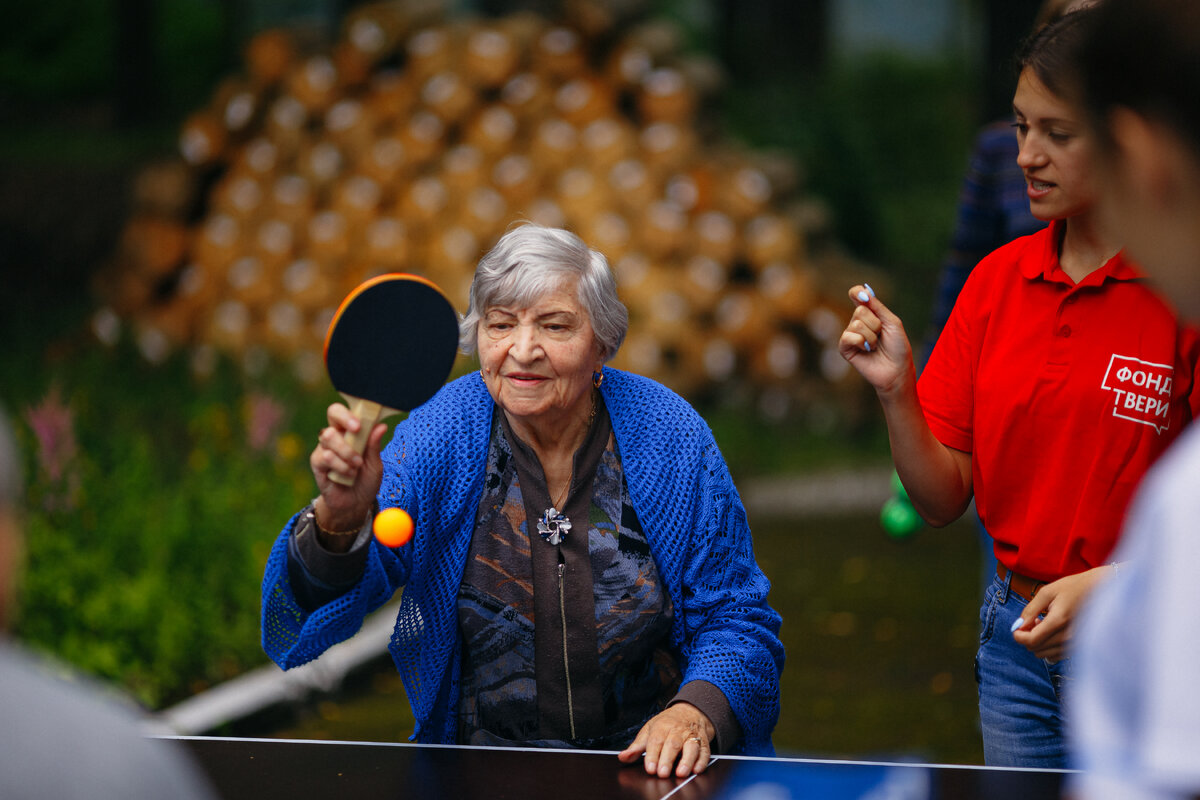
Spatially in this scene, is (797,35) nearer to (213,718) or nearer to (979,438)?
(213,718)

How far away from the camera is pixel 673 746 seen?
175 cm

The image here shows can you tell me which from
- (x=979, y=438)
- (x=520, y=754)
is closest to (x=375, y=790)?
(x=520, y=754)

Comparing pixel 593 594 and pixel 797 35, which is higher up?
pixel 797 35

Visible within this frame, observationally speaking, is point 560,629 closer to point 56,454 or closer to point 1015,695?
point 1015,695

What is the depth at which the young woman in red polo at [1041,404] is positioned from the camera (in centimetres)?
180

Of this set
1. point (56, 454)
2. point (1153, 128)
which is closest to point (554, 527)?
point (1153, 128)

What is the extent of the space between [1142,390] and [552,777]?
958mm

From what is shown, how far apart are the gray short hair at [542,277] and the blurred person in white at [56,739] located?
136 centimetres

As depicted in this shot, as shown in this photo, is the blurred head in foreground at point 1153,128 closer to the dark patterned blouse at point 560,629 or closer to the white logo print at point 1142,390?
the white logo print at point 1142,390

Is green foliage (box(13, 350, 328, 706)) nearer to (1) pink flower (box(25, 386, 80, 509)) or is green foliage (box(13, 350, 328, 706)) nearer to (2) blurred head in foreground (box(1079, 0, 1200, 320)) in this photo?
(1) pink flower (box(25, 386, 80, 509))

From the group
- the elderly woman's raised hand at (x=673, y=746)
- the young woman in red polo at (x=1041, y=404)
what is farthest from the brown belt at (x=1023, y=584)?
the elderly woman's raised hand at (x=673, y=746)

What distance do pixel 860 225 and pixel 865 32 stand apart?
130 cm

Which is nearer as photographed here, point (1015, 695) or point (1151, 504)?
point (1151, 504)

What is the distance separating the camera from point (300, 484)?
4.48 metres
